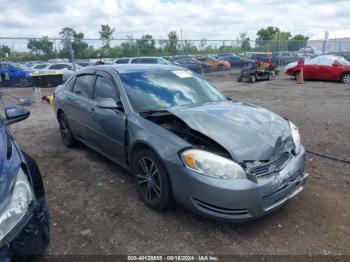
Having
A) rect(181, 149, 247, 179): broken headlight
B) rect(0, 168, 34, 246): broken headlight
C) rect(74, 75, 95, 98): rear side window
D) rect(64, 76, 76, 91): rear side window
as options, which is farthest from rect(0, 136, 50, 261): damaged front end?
rect(64, 76, 76, 91): rear side window

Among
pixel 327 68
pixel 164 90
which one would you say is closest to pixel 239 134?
pixel 164 90

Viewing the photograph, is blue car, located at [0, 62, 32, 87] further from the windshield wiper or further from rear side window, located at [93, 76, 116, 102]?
the windshield wiper

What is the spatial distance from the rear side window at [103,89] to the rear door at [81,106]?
0.48 feet

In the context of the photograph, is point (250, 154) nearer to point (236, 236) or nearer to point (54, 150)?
point (236, 236)

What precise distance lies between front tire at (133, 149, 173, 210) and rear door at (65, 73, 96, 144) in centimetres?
A: 139

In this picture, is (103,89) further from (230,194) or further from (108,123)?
(230,194)

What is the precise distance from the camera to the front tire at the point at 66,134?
213 inches

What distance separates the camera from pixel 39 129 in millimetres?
7172

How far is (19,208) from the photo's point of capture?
78.7 inches

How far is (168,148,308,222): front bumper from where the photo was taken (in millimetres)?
2629

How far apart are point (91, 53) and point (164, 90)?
19.0 metres

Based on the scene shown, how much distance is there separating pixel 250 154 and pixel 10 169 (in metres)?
1.98

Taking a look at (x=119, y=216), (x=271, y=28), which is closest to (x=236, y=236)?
(x=119, y=216)

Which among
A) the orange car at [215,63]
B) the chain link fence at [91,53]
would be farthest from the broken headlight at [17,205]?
the orange car at [215,63]
